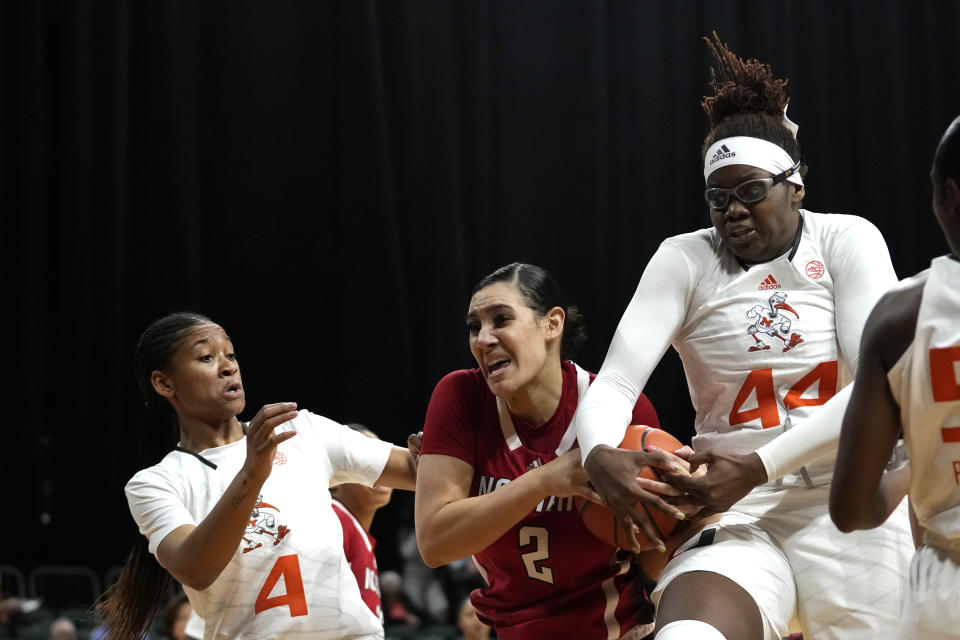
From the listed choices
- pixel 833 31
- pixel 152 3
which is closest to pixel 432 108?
pixel 152 3

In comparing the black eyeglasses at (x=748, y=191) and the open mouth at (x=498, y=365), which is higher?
the black eyeglasses at (x=748, y=191)

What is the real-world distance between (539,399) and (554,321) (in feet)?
0.76

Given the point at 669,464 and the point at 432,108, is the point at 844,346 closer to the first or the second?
the point at 669,464

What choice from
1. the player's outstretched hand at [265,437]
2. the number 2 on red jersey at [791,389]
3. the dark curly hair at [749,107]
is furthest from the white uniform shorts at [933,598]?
the player's outstretched hand at [265,437]

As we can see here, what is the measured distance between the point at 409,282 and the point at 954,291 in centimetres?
702

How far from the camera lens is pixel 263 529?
3258 millimetres

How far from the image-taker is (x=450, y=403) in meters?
3.03

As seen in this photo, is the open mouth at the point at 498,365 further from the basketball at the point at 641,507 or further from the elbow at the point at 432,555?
the elbow at the point at 432,555

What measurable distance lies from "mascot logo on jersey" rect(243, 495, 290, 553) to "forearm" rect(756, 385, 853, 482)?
4.90 ft

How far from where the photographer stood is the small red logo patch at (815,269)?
2.77 metres

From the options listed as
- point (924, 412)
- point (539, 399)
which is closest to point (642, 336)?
point (539, 399)

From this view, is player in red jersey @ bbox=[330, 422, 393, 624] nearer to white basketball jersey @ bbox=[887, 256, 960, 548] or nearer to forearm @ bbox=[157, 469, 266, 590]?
forearm @ bbox=[157, 469, 266, 590]

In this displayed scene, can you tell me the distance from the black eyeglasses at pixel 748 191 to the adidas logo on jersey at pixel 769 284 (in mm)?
202

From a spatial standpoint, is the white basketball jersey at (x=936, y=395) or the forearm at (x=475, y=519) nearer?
the white basketball jersey at (x=936, y=395)
